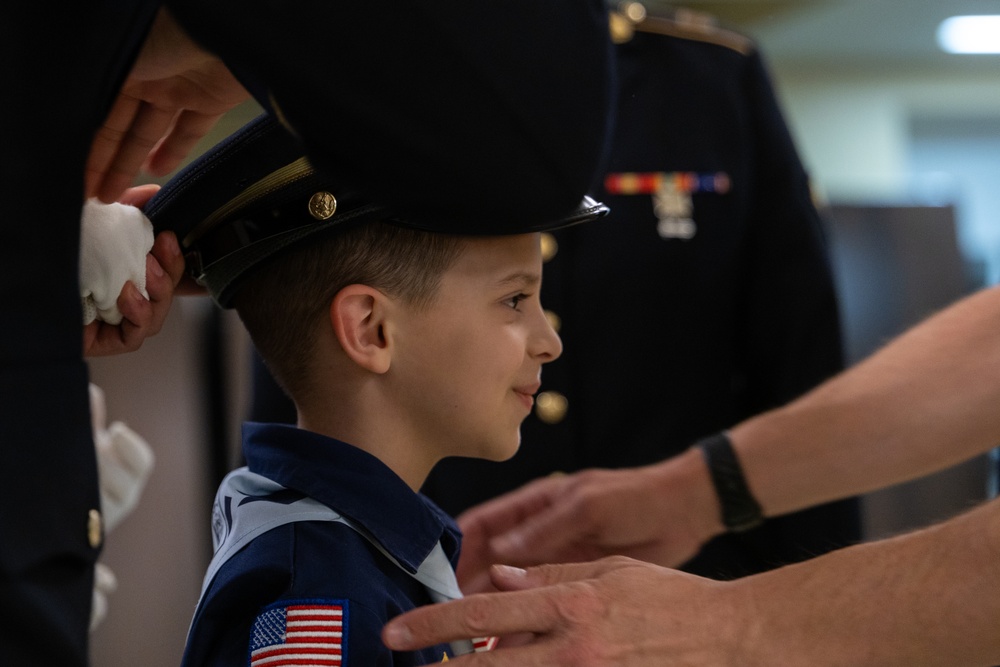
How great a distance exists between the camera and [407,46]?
0.46 meters

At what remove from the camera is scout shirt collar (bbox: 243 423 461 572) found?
2.12 ft

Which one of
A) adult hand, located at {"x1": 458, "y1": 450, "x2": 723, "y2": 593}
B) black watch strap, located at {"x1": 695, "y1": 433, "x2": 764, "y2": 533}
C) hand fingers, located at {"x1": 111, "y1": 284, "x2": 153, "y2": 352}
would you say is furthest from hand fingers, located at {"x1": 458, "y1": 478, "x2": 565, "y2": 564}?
hand fingers, located at {"x1": 111, "y1": 284, "x2": 153, "y2": 352}

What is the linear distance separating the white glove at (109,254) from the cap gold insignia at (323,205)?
0.09m

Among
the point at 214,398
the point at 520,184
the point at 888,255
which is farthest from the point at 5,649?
the point at 888,255

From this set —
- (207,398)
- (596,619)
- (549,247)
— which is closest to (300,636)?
(596,619)

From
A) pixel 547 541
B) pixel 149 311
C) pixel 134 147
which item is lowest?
pixel 547 541

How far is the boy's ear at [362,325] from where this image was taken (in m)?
0.69

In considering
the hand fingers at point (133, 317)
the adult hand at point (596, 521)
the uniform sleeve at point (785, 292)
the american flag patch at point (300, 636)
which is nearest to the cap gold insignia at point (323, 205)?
the hand fingers at point (133, 317)

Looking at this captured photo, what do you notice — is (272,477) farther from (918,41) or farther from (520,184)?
(918,41)

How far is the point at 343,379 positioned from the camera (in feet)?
2.35

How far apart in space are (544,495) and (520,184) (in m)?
0.46

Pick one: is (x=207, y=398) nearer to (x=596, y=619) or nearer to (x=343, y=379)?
(x=343, y=379)

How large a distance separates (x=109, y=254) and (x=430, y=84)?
22 centimetres

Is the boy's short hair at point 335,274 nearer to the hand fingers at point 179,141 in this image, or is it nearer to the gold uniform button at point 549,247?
the hand fingers at point 179,141
